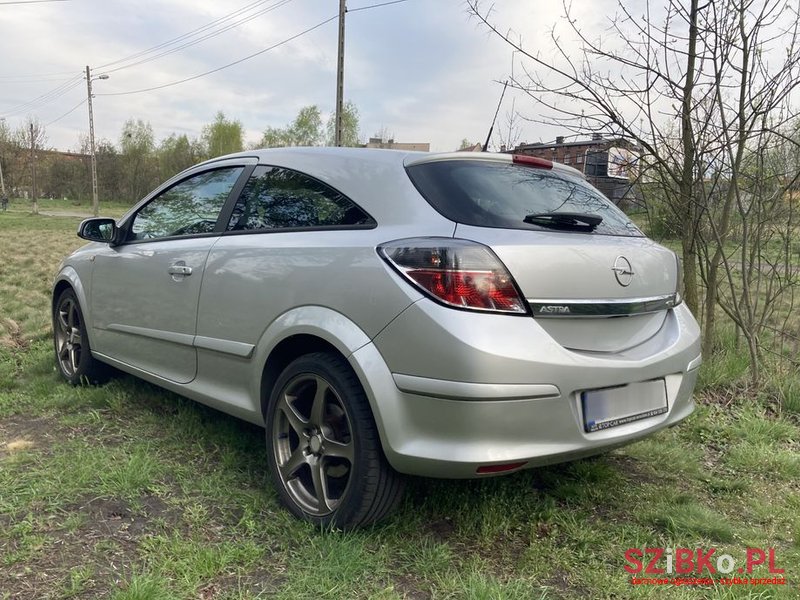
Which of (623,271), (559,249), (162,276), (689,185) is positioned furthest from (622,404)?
(689,185)

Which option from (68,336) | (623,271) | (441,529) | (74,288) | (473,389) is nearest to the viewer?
(473,389)

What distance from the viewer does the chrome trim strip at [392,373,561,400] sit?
1959 mm

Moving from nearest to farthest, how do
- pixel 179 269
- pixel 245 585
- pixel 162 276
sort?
pixel 245 585
pixel 179 269
pixel 162 276

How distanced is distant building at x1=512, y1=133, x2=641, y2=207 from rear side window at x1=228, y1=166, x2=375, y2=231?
221cm

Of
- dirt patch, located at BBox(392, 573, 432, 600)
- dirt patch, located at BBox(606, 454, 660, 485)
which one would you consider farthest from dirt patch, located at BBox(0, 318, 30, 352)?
dirt patch, located at BBox(606, 454, 660, 485)

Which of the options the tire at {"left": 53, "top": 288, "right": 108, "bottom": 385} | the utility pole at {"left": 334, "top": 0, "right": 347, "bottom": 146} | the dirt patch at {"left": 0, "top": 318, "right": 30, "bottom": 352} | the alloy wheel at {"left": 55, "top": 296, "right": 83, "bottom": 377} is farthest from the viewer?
the utility pole at {"left": 334, "top": 0, "right": 347, "bottom": 146}

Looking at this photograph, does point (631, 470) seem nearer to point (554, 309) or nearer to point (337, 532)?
point (554, 309)

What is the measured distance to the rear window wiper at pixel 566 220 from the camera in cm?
232

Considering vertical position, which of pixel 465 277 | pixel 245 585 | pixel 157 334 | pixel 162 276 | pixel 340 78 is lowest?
pixel 245 585

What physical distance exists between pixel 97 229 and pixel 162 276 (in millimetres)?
1098

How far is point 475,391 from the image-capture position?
1.96 meters

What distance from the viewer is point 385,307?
2.13 meters

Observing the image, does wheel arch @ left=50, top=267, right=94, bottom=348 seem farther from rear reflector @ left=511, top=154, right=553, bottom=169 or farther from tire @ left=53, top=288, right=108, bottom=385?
rear reflector @ left=511, top=154, right=553, bottom=169

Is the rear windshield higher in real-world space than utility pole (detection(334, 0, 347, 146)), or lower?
lower
